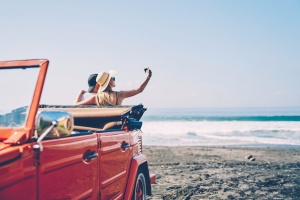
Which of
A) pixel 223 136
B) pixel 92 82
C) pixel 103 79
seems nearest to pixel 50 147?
pixel 103 79

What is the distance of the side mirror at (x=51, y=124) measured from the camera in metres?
2.16

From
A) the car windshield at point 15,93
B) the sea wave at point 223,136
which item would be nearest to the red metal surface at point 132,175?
the car windshield at point 15,93

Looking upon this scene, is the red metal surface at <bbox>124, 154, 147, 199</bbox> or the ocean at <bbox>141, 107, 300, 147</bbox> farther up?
the red metal surface at <bbox>124, 154, 147, 199</bbox>

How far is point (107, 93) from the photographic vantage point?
5211mm

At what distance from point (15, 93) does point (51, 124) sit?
72 cm

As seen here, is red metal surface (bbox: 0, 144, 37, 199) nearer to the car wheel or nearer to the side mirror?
the side mirror

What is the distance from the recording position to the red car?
209 centimetres

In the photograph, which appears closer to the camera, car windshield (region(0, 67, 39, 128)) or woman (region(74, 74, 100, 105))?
car windshield (region(0, 67, 39, 128))

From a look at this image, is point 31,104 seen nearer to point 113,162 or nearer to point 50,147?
point 50,147

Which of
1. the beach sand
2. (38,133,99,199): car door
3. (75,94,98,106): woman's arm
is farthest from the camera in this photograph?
the beach sand

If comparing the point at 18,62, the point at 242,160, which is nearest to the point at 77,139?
the point at 18,62

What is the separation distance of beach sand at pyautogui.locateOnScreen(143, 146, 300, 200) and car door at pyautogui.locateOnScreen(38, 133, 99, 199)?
365cm

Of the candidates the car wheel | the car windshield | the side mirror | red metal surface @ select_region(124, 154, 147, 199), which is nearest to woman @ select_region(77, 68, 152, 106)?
red metal surface @ select_region(124, 154, 147, 199)

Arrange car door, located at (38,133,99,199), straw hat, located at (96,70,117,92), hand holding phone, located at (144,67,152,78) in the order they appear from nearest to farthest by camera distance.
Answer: car door, located at (38,133,99,199) → straw hat, located at (96,70,117,92) → hand holding phone, located at (144,67,152,78)
